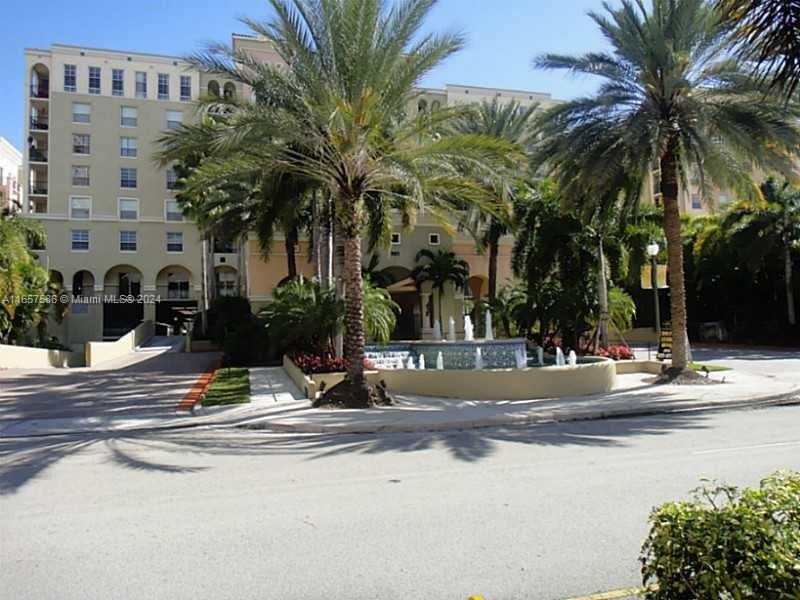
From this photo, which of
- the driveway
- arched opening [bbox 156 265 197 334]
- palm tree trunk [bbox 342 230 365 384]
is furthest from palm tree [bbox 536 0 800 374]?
arched opening [bbox 156 265 197 334]

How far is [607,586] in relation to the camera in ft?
13.2

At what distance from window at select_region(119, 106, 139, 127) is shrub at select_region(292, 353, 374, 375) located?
41479mm

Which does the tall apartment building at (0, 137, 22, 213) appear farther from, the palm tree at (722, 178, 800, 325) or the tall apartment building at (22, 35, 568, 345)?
the palm tree at (722, 178, 800, 325)

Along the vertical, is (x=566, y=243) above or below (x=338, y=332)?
above

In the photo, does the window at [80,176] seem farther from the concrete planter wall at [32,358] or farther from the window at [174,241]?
the concrete planter wall at [32,358]

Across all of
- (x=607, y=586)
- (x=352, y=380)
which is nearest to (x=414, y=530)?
(x=607, y=586)

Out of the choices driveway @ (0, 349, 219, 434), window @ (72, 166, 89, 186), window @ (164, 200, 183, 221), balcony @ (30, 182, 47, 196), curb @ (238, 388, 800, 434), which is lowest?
curb @ (238, 388, 800, 434)

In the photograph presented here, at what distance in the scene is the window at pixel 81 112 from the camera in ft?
167

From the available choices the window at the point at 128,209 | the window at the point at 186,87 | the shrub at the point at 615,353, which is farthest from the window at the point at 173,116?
the shrub at the point at 615,353

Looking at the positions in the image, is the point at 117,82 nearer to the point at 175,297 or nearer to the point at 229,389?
the point at 175,297

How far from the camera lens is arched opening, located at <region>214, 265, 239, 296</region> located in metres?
54.8

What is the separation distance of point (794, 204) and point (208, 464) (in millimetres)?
36177

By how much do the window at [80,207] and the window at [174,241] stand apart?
655cm

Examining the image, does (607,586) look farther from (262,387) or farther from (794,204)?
(794,204)
